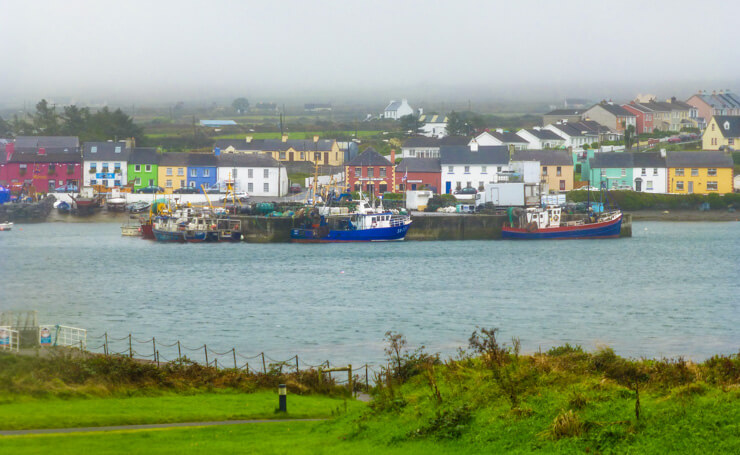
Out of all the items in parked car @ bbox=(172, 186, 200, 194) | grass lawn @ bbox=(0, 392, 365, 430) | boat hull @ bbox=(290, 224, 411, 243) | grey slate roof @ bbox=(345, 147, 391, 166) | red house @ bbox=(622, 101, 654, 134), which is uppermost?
red house @ bbox=(622, 101, 654, 134)

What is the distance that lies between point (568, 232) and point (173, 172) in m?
28.5

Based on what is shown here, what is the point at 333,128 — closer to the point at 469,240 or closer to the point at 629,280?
the point at 469,240

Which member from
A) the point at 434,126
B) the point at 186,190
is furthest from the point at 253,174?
the point at 434,126

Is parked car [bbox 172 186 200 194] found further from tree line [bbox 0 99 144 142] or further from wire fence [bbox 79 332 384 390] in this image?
wire fence [bbox 79 332 384 390]

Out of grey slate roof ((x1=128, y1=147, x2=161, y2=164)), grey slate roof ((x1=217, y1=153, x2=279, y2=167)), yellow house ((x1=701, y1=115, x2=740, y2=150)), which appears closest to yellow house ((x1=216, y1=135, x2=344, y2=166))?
grey slate roof ((x1=217, y1=153, x2=279, y2=167))

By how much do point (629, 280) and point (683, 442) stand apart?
29939 millimetres

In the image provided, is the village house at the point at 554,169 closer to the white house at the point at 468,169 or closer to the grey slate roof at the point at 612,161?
the grey slate roof at the point at 612,161

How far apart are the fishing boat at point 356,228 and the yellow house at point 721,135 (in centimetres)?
3741

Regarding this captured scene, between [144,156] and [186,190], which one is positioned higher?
[144,156]

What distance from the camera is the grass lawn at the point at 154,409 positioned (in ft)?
35.8

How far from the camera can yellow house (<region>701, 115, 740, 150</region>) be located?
78.5 meters

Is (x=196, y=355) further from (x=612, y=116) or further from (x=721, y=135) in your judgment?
(x=612, y=116)

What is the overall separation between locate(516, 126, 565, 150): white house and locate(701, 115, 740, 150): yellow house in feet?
39.4

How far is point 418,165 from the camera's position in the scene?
63.9 m
